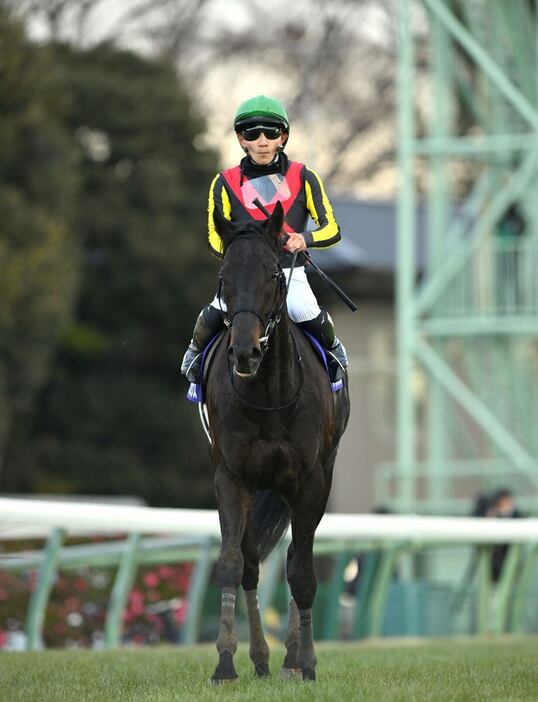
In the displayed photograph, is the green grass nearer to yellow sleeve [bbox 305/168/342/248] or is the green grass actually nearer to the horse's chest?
the horse's chest

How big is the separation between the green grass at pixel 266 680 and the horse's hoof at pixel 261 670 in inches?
2.8

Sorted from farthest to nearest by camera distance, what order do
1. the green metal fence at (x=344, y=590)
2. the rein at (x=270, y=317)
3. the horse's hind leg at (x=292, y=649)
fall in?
the green metal fence at (x=344, y=590)
the horse's hind leg at (x=292, y=649)
the rein at (x=270, y=317)

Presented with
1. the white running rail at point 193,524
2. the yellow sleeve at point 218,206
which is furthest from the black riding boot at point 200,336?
the white running rail at point 193,524

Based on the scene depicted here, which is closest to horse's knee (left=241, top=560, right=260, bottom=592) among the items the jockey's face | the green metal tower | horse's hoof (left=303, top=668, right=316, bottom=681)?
horse's hoof (left=303, top=668, right=316, bottom=681)

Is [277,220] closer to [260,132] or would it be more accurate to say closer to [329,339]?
[260,132]

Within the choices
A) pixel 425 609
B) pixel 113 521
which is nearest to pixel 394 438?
pixel 425 609

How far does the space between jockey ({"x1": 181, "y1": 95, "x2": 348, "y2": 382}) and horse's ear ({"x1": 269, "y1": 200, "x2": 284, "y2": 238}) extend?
42 centimetres

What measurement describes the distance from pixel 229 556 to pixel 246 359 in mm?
1051

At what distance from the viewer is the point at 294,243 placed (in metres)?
7.98

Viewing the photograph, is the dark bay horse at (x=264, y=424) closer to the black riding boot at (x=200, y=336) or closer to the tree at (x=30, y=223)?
the black riding boot at (x=200, y=336)

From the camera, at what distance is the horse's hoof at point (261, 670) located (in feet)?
27.5

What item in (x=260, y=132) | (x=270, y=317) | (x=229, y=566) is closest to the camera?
(x=270, y=317)

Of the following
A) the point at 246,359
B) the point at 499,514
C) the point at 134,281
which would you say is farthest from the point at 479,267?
the point at 246,359

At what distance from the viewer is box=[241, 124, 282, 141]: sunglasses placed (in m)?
8.32
